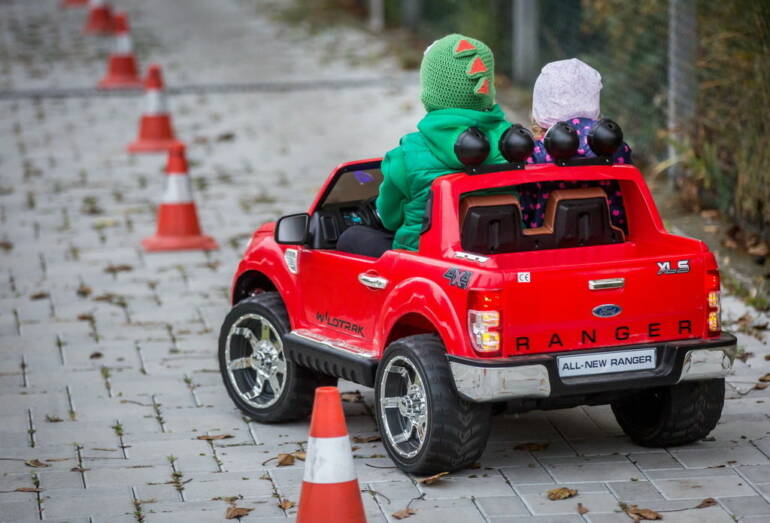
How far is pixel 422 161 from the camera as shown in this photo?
6.33 m

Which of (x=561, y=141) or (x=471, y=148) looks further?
(x=561, y=141)

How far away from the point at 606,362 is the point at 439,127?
47.7 inches

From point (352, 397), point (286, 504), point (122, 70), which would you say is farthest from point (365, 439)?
point (122, 70)

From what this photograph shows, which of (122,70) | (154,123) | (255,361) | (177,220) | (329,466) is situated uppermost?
(329,466)

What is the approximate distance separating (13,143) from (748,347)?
943 centimetres

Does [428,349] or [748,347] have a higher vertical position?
[428,349]

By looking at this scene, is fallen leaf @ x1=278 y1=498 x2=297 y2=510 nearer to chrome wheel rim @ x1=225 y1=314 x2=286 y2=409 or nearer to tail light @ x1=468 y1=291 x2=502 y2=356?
tail light @ x1=468 y1=291 x2=502 y2=356

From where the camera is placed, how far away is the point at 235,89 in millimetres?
18516

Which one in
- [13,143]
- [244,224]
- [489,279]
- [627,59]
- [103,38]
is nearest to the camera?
[489,279]

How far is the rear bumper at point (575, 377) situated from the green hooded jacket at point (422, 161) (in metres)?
0.80

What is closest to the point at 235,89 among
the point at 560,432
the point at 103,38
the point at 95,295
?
the point at 103,38

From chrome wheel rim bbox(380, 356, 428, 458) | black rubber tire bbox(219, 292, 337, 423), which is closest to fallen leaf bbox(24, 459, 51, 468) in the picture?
black rubber tire bbox(219, 292, 337, 423)

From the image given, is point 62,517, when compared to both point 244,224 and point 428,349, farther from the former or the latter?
point 244,224

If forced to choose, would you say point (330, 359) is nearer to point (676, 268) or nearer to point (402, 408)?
point (402, 408)
